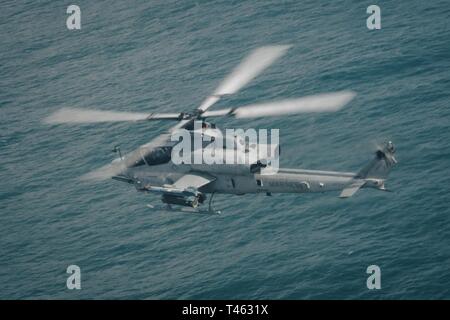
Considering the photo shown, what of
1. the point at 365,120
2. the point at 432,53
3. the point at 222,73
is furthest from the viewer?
the point at 222,73

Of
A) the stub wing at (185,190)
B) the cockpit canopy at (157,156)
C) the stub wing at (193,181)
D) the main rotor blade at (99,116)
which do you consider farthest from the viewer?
the cockpit canopy at (157,156)

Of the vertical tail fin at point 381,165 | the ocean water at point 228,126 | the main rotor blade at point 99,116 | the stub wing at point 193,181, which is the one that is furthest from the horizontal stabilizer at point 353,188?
the main rotor blade at point 99,116

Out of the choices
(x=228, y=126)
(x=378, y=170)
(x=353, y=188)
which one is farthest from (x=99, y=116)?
(x=228, y=126)

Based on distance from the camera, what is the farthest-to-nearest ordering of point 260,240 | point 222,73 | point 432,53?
point 222,73 < point 432,53 < point 260,240

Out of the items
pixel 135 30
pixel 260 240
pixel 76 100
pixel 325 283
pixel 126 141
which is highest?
pixel 135 30

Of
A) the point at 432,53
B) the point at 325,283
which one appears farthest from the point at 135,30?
the point at 325,283

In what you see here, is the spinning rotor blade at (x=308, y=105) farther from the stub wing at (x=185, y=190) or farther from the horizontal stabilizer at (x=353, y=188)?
the stub wing at (x=185, y=190)

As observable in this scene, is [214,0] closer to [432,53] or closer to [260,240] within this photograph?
[432,53]
